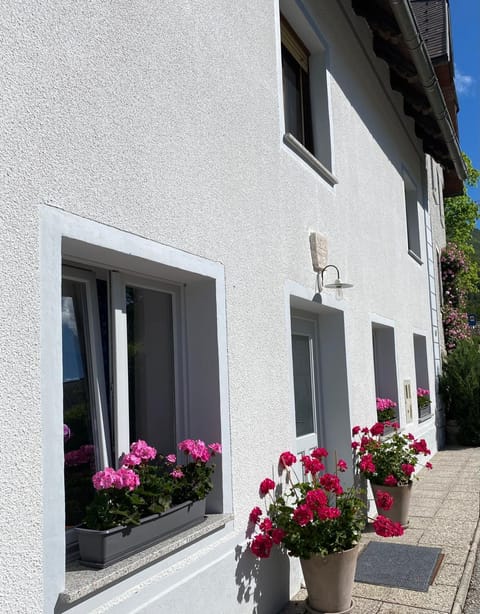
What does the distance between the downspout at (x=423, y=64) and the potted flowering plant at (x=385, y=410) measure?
4191 mm

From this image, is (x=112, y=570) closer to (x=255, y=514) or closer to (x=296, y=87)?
(x=255, y=514)

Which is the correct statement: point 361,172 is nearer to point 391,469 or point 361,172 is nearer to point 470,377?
point 391,469

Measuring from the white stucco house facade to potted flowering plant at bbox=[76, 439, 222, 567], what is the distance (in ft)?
0.28

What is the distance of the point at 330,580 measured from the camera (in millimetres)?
3443

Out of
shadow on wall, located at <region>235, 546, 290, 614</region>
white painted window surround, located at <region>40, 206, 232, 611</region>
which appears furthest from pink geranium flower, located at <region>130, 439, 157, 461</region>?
shadow on wall, located at <region>235, 546, 290, 614</region>

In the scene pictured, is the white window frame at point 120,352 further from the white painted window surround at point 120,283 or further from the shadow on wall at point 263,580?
the shadow on wall at point 263,580

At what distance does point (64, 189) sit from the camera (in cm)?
232

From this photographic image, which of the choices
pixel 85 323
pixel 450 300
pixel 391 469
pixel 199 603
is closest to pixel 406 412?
pixel 391 469

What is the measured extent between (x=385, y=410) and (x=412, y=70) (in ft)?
14.8

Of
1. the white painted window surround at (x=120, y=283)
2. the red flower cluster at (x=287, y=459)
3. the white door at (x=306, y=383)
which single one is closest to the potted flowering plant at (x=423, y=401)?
the white door at (x=306, y=383)

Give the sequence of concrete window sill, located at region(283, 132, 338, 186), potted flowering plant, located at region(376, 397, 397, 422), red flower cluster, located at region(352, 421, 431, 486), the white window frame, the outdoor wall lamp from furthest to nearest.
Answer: potted flowering plant, located at region(376, 397, 397, 422) → red flower cluster, located at region(352, 421, 431, 486) → the outdoor wall lamp → concrete window sill, located at region(283, 132, 338, 186) → the white window frame

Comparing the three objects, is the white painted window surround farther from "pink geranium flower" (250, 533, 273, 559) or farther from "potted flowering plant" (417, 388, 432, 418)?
"potted flowering plant" (417, 388, 432, 418)

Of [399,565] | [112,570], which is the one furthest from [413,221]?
[112,570]

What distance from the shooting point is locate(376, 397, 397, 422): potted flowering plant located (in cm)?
695
